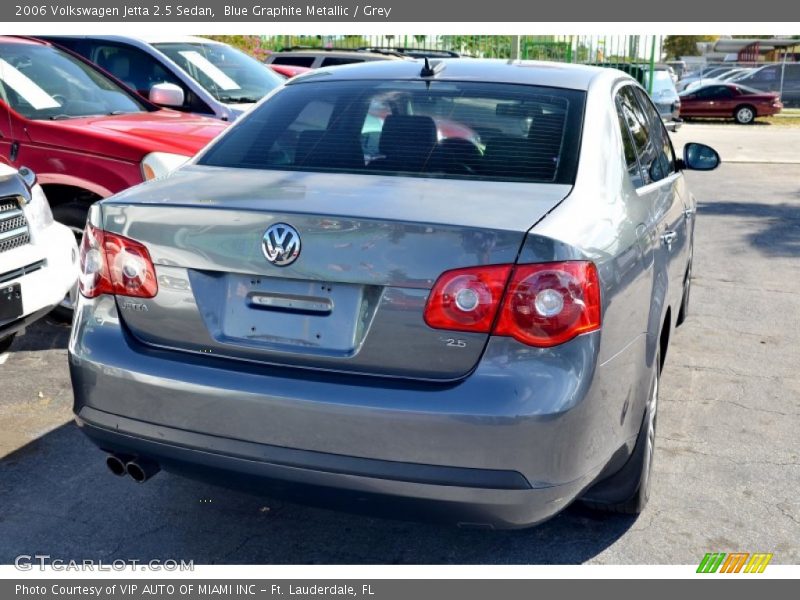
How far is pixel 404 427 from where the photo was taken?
2717 mm

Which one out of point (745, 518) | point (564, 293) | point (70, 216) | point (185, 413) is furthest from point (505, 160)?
point (70, 216)

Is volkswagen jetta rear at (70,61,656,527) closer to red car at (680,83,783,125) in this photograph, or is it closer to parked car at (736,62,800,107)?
red car at (680,83,783,125)

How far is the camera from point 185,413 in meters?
2.97

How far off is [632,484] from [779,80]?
1528 inches

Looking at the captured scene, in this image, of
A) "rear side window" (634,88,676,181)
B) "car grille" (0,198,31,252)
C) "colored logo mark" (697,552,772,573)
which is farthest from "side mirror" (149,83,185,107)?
"colored logo mark" (697,552,772,573)

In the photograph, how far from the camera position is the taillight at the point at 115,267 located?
3084 millimetres

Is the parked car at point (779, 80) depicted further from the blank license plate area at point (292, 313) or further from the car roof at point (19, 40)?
the blank license plate area at point (292, 313)

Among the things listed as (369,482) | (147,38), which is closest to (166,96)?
(147,38)

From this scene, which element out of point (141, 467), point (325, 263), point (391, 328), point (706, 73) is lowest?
point (706, 73)

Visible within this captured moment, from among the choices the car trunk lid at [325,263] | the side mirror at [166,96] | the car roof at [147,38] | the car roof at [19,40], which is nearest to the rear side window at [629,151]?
the car trunk lid at [325,263]

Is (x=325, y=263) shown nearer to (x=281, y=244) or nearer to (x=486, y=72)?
(x=281, y=244)

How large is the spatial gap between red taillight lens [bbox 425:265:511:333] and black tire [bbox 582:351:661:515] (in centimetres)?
98

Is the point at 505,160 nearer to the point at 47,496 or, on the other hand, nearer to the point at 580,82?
the point at 580,82

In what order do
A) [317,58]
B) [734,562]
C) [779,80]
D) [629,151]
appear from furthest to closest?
1. [779,80]
2. [317,58]
3. [629,151]
4. [734,562]
